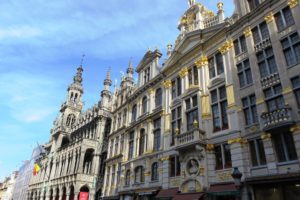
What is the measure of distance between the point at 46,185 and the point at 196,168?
4191 centimetres

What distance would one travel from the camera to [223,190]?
1834 cm

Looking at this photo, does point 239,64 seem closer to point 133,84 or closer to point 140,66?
point 140,66

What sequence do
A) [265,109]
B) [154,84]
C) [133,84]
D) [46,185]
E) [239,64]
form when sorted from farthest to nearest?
[46,185] → [133,84] → [154,84] → [239,64] → [265,109]

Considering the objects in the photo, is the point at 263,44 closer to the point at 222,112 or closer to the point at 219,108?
the point at 219,108

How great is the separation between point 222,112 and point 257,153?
5.08 m

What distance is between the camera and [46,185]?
52844mm

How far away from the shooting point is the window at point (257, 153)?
17.7 metres

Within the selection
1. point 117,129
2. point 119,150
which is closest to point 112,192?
point 119,150

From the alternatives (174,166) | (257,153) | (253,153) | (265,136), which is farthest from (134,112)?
(265,136)

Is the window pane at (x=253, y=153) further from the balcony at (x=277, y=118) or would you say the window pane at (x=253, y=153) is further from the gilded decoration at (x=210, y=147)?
the gilded decoration at (x=210, y=147)

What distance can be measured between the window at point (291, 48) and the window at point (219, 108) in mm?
5878

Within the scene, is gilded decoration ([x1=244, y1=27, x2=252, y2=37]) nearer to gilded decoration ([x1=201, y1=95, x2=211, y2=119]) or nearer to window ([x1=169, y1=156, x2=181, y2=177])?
gilded decoration ([x1=201, y1=95, x2=211, y2=119])

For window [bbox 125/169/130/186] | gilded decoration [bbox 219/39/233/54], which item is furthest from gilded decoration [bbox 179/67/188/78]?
window [bbox 125/169/130/186]

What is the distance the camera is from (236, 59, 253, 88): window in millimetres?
20469
